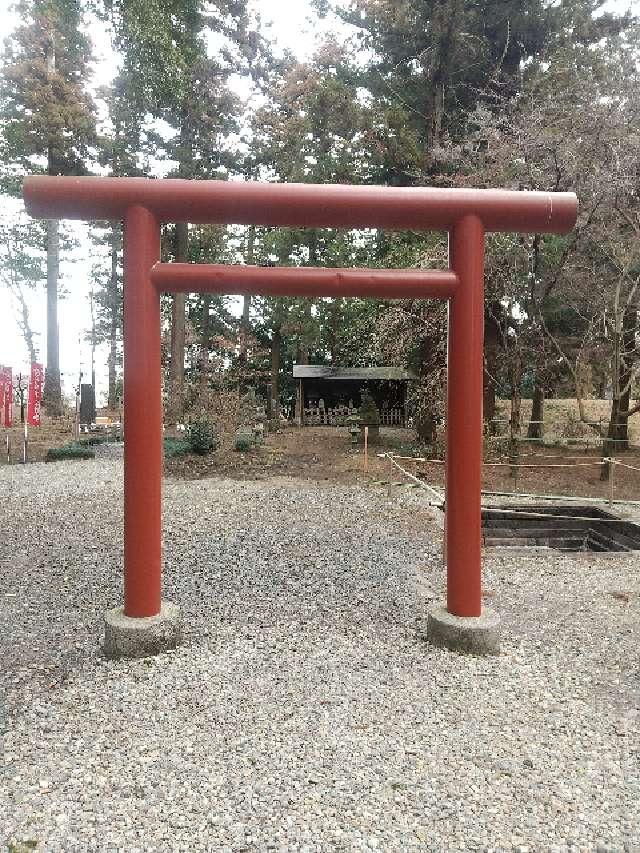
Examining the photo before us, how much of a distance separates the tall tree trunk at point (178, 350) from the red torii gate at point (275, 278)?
1283 centimetres

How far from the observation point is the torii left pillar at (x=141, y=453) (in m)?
3.57

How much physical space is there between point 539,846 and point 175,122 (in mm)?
17855

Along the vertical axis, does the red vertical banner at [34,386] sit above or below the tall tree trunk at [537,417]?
above

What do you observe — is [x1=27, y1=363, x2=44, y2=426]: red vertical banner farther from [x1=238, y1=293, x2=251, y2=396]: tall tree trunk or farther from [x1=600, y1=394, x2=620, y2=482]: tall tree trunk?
[x1=600, y1=394, x2=620, y2=482]: tall tree trunk

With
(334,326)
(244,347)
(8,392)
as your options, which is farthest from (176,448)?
(334,326)

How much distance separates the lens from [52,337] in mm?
20094

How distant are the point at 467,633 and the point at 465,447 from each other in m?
1.22

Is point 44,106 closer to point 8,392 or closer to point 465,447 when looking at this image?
point 8,392

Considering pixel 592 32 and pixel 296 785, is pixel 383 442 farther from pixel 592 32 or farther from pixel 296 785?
pixel 296 785

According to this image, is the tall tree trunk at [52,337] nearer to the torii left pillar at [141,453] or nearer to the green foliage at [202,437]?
the green foliage at [202,437]

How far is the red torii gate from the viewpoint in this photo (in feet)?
11.7

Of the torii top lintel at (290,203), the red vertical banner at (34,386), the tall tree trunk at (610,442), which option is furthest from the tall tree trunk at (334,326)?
the torii top lintel at (290,203)

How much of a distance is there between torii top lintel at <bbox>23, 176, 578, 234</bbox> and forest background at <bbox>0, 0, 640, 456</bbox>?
18.9 feet

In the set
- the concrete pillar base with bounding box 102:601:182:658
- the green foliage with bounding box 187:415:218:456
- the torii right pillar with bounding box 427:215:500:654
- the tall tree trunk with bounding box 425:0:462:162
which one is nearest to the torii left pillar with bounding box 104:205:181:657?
the concrete pillar base with bounding box 102:601:182:658
